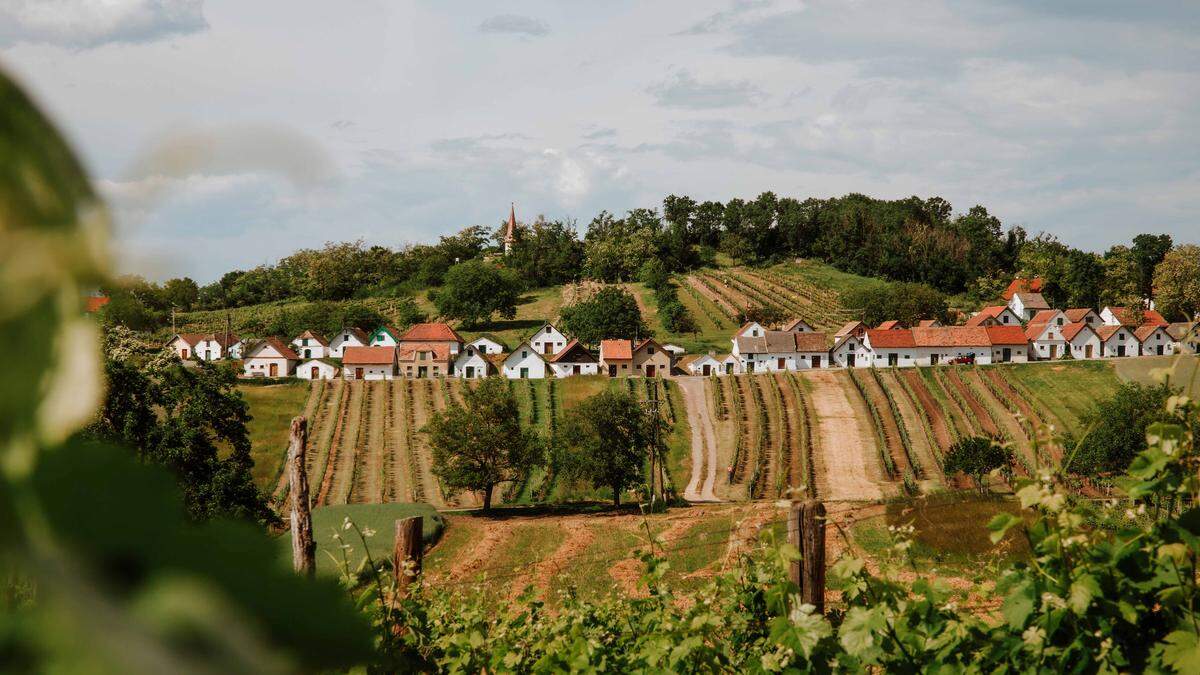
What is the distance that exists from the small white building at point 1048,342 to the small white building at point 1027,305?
1775 centimetres

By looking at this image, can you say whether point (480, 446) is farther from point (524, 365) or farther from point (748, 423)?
point (524, 365)

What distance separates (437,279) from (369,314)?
2084 cm

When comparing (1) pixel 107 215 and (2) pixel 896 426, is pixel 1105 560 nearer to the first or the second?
(1) pixel 107 215

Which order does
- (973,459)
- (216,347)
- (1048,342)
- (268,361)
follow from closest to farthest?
(973,459) < (268,361) < (1048,342) < (216,347)

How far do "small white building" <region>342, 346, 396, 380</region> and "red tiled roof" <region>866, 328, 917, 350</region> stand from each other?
123 feet

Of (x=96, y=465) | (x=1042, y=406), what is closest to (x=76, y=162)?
(x=96, y=465)

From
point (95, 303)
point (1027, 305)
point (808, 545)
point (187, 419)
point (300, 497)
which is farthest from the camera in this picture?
point (1027, 305)

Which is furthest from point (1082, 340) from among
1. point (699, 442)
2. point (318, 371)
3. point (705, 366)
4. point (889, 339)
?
point (318, 371)

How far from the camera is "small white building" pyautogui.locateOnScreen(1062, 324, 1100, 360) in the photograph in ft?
229

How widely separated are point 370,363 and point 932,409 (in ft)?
134

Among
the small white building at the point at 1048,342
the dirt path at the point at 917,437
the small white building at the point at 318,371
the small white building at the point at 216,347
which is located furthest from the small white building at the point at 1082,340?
the small white building at the point at 216,347

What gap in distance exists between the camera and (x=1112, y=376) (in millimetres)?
58875

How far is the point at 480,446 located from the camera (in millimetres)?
40625

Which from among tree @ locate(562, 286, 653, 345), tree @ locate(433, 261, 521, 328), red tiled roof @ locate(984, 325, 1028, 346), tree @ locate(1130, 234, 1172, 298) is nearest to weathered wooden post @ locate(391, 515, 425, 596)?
tree @ locate(562, 286, 653, 345)
